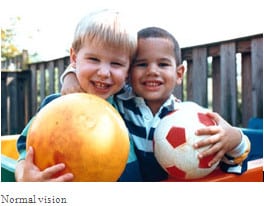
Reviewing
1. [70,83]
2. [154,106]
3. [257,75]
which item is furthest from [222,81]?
[70,83]

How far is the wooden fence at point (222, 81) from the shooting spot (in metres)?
1.39

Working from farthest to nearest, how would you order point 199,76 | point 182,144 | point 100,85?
point 199,76 → point 100,85 → point 182,144

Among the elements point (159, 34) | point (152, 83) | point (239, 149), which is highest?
Answer: point (159, 34)

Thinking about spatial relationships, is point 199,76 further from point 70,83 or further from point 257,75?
point 70,83

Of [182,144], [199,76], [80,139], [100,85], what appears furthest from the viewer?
[199,76]

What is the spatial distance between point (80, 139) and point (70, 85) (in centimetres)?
28

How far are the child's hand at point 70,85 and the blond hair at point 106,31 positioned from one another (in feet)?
0.20

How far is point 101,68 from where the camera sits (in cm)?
81

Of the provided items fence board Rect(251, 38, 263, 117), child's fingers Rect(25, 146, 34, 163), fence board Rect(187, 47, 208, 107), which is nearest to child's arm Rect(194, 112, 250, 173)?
child's fingers Rect(25, 146, 34, 163)

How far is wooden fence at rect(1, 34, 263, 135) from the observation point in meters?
1.39

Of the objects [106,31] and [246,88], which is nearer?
[106,31]
